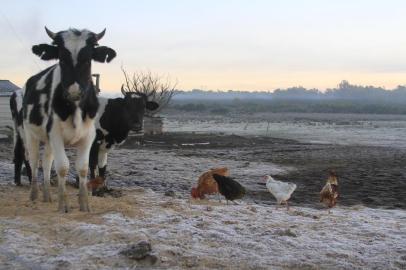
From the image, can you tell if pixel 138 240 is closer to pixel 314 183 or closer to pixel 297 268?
pixel 297 268

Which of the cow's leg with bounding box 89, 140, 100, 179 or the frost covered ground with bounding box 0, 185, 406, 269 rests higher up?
the cow's leg with bounding box 89, 140, 100, 179

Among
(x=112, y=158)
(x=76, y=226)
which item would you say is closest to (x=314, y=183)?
(x=112, y=158)

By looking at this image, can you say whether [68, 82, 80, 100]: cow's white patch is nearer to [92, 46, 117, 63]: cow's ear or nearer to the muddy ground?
[92, 46, 117, 63]: cow's ear

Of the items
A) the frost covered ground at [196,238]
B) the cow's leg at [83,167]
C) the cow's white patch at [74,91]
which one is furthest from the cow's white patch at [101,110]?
the cow's white patch at [74,91]

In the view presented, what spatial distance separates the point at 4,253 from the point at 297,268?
3320 mm

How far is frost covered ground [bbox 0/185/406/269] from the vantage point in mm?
6473

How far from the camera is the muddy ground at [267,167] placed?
1401cm

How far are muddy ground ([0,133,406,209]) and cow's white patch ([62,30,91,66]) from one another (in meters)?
5.23

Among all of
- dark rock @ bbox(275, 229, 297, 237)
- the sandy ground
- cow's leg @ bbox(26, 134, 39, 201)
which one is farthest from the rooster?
dark rock @ bbox(275, 229, 297, 237)

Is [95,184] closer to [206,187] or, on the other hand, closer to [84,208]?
[206,187]

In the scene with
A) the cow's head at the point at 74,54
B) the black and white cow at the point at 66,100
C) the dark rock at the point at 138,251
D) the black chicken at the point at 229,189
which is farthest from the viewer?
the black chicken at the point at 229,189

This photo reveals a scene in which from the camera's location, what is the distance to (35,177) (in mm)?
10281

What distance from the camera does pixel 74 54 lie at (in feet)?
27.3

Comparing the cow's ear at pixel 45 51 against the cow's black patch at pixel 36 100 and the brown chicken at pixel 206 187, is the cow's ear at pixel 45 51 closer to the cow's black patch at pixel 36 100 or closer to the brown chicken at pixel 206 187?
the cow's black patch at pixel 36 100
